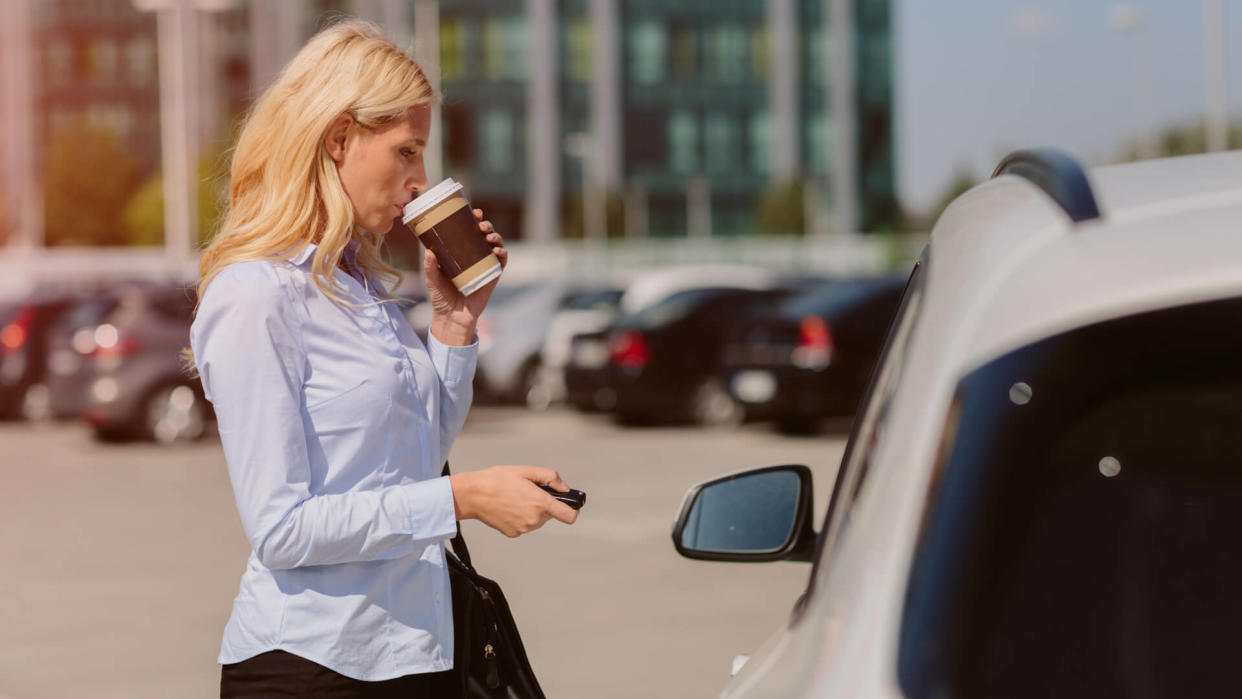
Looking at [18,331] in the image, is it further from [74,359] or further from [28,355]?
[74,359]

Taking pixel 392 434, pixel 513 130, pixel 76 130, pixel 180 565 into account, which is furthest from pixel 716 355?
pixel 76 130

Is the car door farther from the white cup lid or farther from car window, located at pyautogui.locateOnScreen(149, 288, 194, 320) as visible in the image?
car window, located at pyautogui.locateOnScreen(149, 288, 194, 320)

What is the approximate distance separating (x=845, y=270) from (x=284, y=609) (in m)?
60.3

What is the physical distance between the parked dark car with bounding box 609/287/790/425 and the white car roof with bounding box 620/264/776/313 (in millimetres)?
517

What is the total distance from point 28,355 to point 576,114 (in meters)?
50.2

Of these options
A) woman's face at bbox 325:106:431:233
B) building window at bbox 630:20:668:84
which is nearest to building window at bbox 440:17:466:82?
building window at bbox 630:20:668:84

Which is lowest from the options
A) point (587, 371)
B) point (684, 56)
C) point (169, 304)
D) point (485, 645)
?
point (587, 371)

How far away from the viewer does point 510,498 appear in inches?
94.2

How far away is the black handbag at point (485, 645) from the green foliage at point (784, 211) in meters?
62.0

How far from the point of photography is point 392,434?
97.4 inches

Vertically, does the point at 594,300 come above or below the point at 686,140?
above

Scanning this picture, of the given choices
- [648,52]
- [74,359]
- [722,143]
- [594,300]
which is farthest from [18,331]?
[722,143]

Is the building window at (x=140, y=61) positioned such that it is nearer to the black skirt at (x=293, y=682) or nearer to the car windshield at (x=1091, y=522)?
the black skirt at (x=293, y=682)

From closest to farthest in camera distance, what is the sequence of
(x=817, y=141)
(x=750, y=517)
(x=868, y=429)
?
(x=868, y=429) → (x=750, y=517) → (x=817, y=141)
